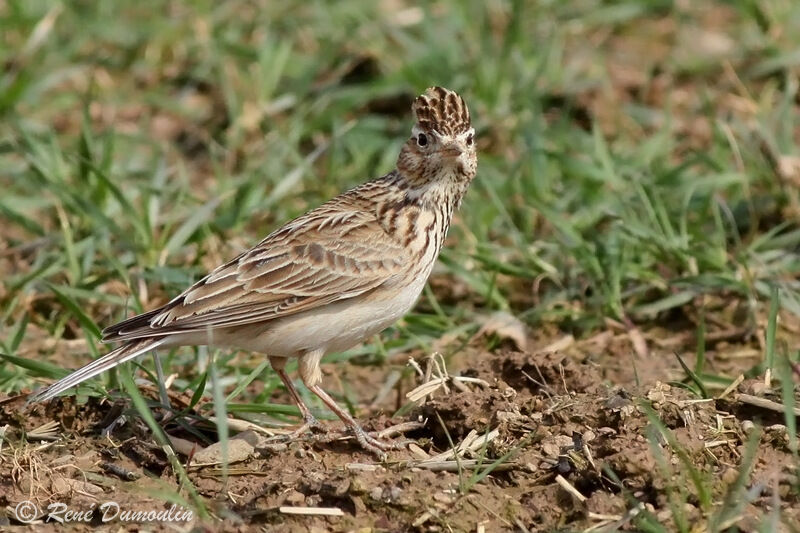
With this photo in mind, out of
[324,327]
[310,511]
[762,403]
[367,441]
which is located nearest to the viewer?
Answer: [310,511]

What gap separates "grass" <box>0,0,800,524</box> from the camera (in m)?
7.55

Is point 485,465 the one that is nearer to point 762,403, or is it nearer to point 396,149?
point 762,403

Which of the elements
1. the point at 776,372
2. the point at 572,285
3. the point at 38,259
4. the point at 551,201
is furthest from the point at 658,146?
the point at 38,259

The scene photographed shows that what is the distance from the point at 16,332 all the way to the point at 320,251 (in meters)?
1.85

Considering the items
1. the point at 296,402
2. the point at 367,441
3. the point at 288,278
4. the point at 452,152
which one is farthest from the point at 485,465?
the point at 452,152

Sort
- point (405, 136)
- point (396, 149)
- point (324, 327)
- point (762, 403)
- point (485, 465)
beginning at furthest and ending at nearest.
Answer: point (405, 136)
point (396, 149)
point (324, 327)
point (762, 403)
point (485, 465)

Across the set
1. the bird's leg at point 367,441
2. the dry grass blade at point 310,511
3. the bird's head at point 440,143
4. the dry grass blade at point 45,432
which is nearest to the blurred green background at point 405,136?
the dry grass blade at point 45,432

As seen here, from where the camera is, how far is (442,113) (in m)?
6.34

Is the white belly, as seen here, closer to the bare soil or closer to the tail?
the tail

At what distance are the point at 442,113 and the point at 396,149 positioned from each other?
3085 mm

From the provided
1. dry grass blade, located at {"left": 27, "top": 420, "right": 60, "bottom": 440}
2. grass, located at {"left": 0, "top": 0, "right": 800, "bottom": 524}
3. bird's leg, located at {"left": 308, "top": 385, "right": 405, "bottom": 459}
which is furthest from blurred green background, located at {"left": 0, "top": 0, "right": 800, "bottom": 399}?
bird's leg, located at {"left": 308, "top": 385, "right": 405, "bottom": 459}

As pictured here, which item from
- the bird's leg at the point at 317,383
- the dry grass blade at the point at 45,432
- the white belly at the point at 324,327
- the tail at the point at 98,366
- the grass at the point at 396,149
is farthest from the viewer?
the grass at the point at 396,149

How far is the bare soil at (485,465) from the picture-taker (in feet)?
16.5

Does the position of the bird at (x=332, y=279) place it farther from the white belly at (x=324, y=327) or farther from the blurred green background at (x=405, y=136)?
the blurred green background at (x=405, y=136)
